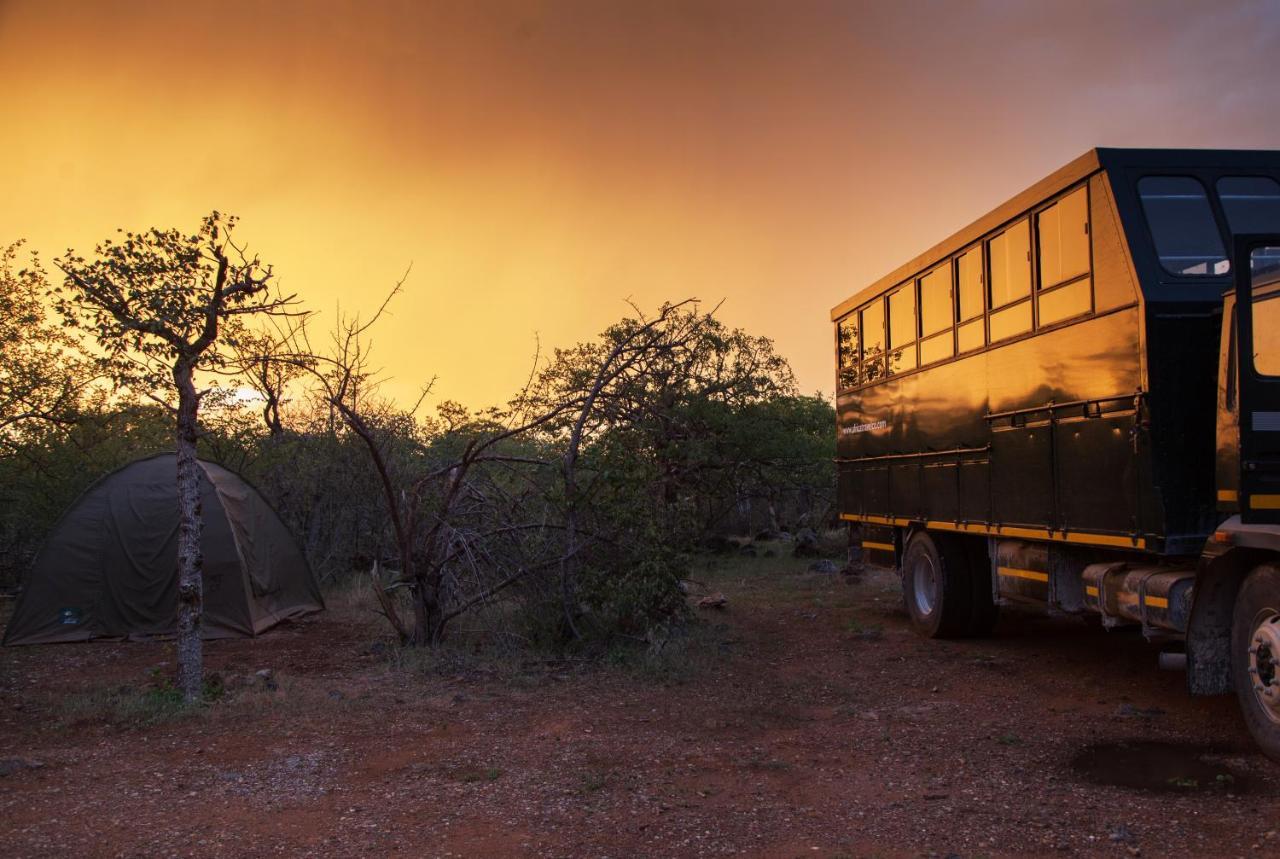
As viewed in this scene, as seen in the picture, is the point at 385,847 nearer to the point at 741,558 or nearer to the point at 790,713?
the point at 790,713

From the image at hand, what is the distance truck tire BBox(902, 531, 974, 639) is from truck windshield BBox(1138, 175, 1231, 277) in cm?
432

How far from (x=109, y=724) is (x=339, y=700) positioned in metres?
1.67

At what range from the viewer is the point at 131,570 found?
11.7 metres

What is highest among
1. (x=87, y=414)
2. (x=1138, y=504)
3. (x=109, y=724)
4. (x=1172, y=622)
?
(x=87, y=414)

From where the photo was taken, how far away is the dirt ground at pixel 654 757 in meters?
4.79

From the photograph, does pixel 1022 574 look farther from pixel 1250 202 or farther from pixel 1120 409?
pixel 1250 202

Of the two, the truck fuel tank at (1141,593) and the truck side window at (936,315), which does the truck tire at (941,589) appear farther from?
the truck fuel tank at (1141,593)

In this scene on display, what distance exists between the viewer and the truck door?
5.56m

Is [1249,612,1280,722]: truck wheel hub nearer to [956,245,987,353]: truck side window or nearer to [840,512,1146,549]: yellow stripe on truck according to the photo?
[840,512,1146,549]: yellow stripe on truck

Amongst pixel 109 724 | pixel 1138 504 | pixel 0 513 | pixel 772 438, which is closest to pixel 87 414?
pixel 0 513

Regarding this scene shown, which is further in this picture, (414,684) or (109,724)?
(414,684)

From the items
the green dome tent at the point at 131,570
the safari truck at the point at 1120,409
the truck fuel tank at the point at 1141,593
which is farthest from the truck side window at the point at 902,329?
the green dome tent at the point at 131,570

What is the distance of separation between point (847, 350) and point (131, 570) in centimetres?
917

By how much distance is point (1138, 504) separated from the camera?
6621 mm
